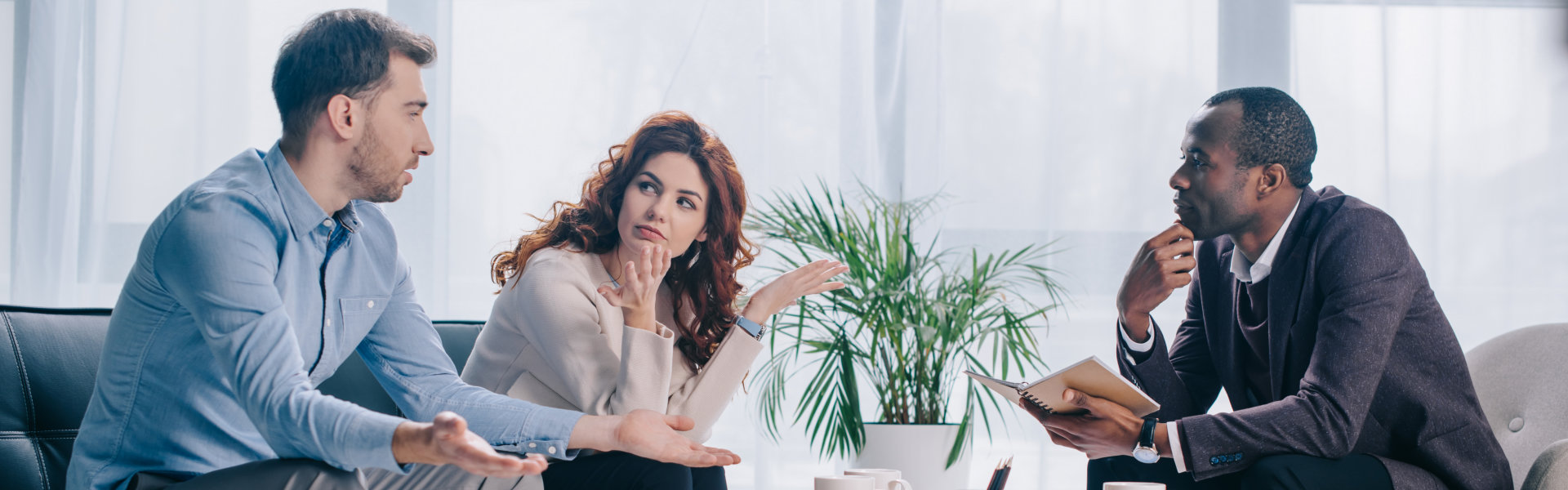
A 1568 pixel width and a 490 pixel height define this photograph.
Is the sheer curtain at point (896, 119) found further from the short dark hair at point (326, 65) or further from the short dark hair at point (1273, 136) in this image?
the short dark hair at point (326, 65)

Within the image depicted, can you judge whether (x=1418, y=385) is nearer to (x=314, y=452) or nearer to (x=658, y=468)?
(x=658, y=468)

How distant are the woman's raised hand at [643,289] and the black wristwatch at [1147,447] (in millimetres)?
796

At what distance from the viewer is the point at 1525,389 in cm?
177

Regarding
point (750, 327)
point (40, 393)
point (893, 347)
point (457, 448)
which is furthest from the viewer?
point (893, 347)

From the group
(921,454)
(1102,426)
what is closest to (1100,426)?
(1102,426)

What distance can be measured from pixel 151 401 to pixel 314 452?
263 millimetres

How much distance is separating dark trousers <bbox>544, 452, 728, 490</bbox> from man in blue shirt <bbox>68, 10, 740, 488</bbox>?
133 millimetres

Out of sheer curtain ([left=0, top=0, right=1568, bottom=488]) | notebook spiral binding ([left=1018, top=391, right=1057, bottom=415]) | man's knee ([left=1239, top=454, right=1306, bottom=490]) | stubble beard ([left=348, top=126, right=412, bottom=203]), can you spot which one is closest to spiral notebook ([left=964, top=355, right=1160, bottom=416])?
notebook spiral binding ([left=1018, top=391, right=1057, bottom=415])

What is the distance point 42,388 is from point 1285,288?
6.24 ft

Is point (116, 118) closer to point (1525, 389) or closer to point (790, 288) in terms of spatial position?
point (790, 288)

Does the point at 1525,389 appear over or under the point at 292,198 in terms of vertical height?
under

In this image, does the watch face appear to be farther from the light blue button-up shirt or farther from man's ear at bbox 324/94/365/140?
man's ear at bbox 324/94/365/140

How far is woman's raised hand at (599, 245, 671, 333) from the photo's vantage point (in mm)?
1691

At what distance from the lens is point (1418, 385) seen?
153cm
